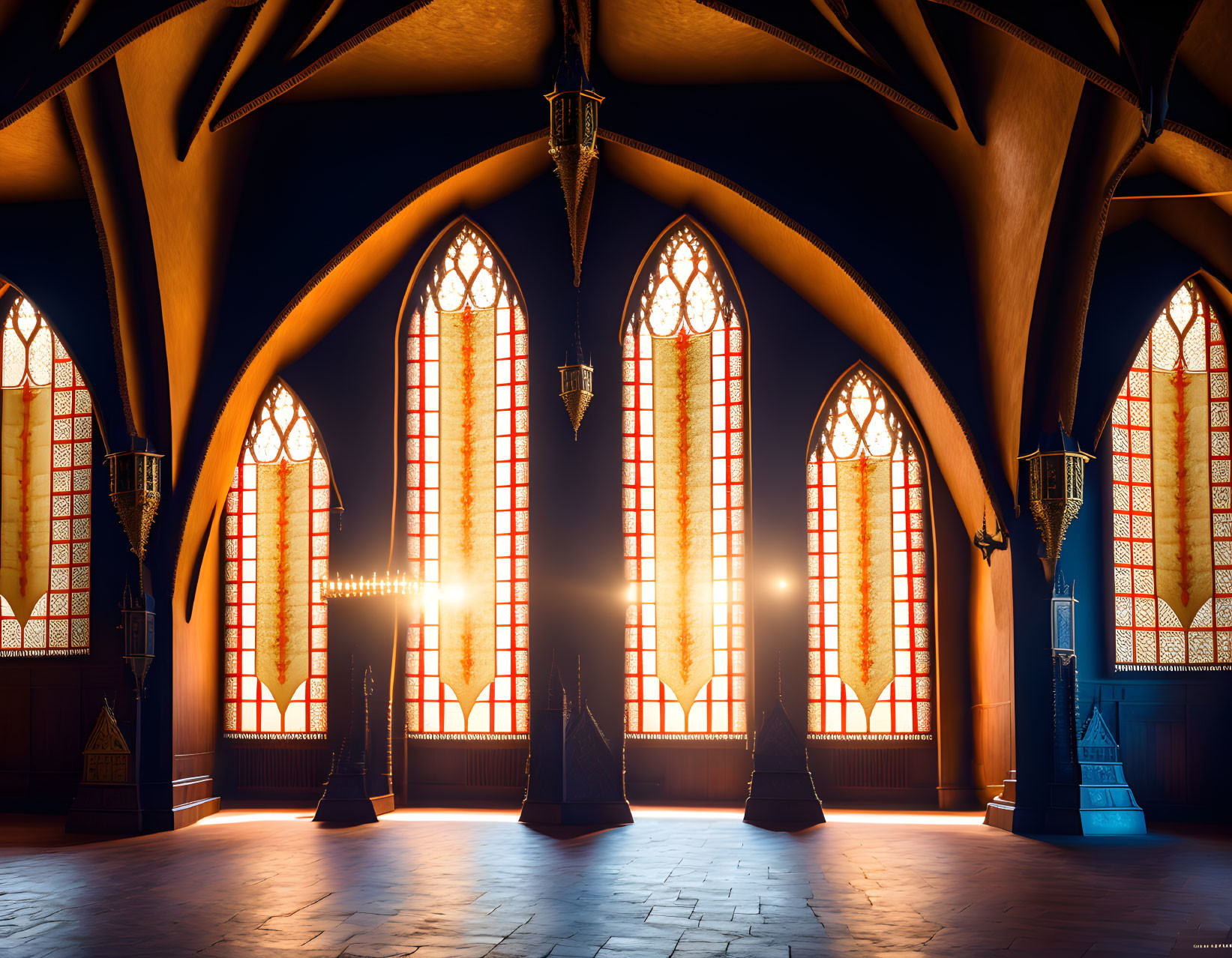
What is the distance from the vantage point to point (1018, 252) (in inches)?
456

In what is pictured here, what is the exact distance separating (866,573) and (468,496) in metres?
5.03

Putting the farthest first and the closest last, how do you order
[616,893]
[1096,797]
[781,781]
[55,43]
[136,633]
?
[136,633], [781,781], [1096,797], [55,43], [616,893]

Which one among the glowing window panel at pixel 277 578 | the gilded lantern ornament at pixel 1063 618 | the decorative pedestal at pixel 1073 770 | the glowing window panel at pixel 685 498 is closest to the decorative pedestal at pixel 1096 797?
the decorative pedestal at pixel 1073 770

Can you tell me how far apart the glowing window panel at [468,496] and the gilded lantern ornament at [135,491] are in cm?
338

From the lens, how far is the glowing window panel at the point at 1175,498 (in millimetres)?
13555

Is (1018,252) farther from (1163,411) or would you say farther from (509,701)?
(509,701)

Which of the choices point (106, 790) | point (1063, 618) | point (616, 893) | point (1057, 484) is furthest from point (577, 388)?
point (616, 893)

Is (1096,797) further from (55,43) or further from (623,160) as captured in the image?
(55,43)

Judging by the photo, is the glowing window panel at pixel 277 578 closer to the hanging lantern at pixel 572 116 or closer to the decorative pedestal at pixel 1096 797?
the hanging lantern at pixel 572 116

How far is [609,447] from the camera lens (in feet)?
48.5

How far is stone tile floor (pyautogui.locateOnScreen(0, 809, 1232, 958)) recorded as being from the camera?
6277 millimetres

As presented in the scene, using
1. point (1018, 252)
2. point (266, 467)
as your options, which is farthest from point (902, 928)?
point (266, 467)

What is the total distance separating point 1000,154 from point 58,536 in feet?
38.8

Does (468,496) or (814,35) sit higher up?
(814,35)
